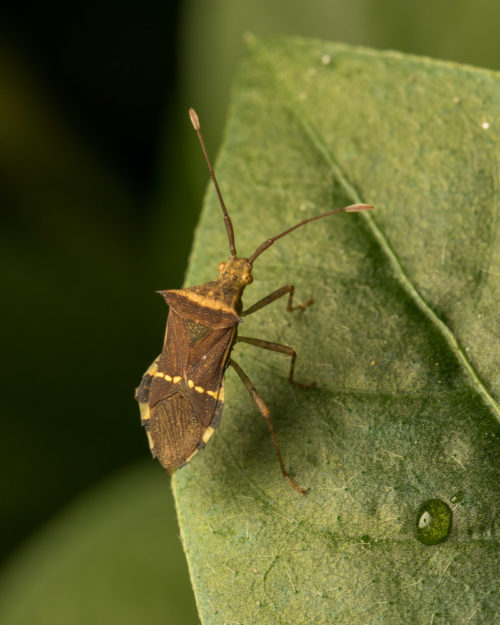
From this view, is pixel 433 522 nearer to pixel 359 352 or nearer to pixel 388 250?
pixel 359 352

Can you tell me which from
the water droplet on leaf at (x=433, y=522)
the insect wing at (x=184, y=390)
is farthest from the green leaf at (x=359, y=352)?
the insect wing at (x=184, y=390)

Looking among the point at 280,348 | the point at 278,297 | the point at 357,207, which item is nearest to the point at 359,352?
the point at 280,348

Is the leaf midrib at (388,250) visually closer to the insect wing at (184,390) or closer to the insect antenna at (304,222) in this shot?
the insect antenna at (304,222)

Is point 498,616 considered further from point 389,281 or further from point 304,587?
point 389,281

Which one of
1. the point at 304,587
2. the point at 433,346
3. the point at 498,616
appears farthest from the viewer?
the point at 433,346

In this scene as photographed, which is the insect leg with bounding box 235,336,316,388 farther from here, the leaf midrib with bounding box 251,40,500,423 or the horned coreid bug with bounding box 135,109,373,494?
the leaf midrib with bounding box 251,40,500,423

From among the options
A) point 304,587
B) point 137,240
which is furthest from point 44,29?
point 304,587

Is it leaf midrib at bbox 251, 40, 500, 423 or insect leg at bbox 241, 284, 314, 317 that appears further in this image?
insect leg at bbox 241, 284, 314, 317

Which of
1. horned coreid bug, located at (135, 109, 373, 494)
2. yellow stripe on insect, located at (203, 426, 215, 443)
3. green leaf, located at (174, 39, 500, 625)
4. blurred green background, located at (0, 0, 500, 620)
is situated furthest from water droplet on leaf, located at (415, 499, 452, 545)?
blurred green background, located at (0, 0, 500, 620)
